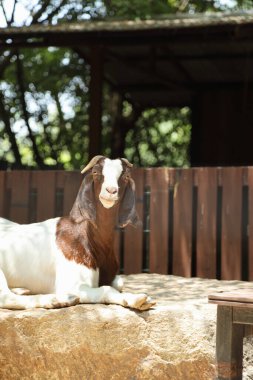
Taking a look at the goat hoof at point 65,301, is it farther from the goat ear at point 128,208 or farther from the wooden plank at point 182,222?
the wooden plank at point 182,222

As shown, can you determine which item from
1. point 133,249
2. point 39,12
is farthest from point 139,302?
point 39,12

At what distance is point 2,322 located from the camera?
5.26m

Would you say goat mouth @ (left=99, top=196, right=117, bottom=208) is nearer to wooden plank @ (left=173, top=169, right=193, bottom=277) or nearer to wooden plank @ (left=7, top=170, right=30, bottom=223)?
wooden plank @ (left=173, top=169, right=193, bottom=277)

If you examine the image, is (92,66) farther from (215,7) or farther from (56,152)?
(56,152)

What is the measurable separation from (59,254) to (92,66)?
619 cm

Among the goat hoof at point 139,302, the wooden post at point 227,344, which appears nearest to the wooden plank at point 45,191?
the goat hoof at point 139,302

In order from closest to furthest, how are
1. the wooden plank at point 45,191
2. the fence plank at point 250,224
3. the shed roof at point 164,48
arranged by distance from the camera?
1. the fence plank at point 250,224
2. the wooden plank at point 45,191
3. the shed roof at point 164,48

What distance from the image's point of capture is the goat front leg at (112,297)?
5.07 m

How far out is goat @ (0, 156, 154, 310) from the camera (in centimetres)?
536

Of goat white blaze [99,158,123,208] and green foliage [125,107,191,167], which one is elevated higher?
green foliage [125,107,191,167]

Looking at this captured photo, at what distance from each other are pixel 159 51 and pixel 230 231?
20.3 feet

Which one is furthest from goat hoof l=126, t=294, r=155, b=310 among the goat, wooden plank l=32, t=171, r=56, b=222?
wooden plank l=32, t=171, r=56, b=222

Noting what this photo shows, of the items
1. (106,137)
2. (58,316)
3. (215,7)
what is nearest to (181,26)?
(58,316)

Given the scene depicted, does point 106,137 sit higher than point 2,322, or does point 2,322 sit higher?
point 106,137
